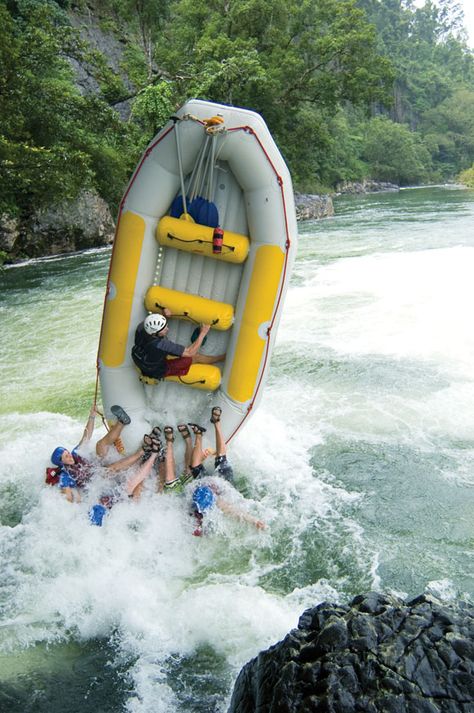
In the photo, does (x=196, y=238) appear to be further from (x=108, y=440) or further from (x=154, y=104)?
(x=154, y=104)

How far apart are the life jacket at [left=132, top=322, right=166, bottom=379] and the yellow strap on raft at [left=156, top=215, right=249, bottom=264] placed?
69 cm

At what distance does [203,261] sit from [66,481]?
6.34ft

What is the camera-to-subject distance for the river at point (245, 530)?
3072mm

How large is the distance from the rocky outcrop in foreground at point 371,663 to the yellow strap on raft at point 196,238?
2.68 m

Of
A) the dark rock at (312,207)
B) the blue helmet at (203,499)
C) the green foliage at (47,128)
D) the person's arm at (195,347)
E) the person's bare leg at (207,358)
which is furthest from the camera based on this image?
the dark rock at (312,207)

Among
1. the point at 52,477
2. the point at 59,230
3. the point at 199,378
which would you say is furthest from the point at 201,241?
the point at 59,230

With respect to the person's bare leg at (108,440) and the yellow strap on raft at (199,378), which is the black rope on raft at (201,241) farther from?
the person's bare leg at (108,440)

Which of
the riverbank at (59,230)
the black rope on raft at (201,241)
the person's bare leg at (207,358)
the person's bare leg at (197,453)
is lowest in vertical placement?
the riverbank at (59,230)

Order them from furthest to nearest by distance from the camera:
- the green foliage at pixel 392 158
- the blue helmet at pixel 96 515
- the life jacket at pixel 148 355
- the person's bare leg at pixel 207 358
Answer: the green foliage at pixel 392 158
the person's bare leg at pixel 207 358
the life jacket at pixel 148 355
the blue helmet at pixel 96 515

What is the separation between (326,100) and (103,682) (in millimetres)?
22294

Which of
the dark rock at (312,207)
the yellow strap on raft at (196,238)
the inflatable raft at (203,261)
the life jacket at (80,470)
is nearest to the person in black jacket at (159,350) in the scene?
the inflatable raft at (203,261)

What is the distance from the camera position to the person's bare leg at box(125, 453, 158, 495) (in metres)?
4.27

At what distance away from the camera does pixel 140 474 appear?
436 cm

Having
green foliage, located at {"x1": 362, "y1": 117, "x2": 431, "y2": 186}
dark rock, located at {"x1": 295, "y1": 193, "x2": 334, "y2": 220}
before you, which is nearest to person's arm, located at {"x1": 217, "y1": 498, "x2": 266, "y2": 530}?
dark rock, located at {"x1": 295, "y1": 193, "x2": 334, "y2": 220}
